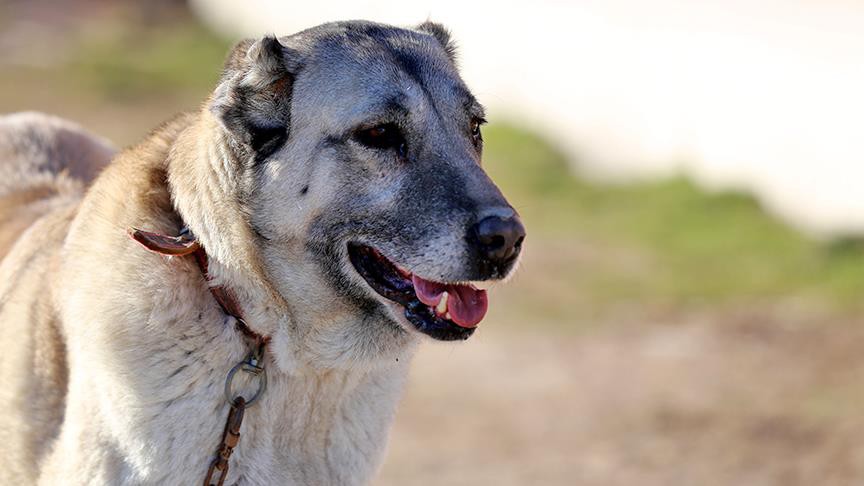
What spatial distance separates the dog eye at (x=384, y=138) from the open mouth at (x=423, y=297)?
0.30 m

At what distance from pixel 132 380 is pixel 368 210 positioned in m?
0.81

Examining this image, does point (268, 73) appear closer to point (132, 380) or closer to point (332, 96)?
point (332, 96)

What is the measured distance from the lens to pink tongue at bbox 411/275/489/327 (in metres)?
3.57

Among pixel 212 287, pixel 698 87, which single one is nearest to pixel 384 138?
pixel 212 287

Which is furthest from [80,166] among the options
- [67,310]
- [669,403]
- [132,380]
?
[669,403]

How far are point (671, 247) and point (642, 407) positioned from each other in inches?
100.0

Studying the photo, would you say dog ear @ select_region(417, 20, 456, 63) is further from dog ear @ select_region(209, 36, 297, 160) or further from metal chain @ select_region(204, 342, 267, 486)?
metal chain @ select_region(204, 342, 267, 486)

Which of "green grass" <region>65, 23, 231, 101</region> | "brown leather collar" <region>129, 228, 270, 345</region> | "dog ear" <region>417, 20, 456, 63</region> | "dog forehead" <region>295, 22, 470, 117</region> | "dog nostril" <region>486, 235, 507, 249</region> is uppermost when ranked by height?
"green grass" <region>65, 23, 231, 101</region>

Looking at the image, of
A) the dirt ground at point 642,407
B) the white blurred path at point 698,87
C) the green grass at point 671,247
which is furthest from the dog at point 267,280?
the white blurred path at point 698,87

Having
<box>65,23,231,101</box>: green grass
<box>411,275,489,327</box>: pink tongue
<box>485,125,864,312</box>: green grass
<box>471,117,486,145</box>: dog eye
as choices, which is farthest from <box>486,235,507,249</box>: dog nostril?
<box>65,23,231,101</box>: green grass

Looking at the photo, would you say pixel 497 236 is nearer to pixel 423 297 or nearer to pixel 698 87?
pixel 423 297

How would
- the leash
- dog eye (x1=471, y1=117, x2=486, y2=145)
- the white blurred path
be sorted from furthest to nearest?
1. the white blurred path
2. dog eye (x1=471, y1=117, x2=486, y2=145)
3. the leash

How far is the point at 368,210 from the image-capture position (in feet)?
11.7

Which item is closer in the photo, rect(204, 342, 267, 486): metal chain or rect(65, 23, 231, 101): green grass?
rect(204, 342, 267, 486): metal chain
